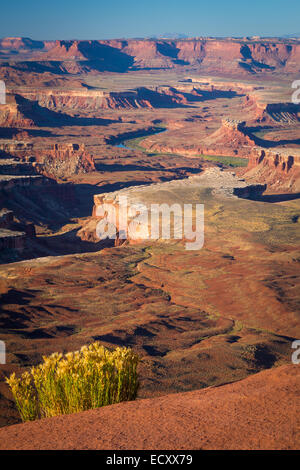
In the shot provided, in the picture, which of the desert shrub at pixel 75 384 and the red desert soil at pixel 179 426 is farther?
the desert shrub at pixel 75 384

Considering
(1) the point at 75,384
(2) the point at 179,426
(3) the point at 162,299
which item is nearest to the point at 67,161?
(3) the point at 162,299

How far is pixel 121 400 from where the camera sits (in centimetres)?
1562

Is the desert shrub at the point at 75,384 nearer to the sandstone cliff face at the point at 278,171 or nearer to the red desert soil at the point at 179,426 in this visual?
the red desert soil at the point at 179,426

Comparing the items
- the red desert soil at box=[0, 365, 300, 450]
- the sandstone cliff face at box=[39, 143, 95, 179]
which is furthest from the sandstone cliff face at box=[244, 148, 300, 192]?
the red desert soil at box=[0, 365, 300, 450]

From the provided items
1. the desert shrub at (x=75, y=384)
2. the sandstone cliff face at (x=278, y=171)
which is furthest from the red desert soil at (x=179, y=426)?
the sandstone cliff face at (x=278, y=171)

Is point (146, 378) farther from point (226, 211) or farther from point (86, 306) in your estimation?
point (226, 211)

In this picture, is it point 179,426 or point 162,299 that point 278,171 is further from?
point 179,426

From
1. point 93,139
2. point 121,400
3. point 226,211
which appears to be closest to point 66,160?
point 93,139

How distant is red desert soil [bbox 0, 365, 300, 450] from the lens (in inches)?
468

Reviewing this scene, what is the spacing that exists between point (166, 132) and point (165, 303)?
14129 centimetres

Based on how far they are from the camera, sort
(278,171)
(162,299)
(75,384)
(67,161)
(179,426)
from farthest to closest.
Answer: (67,161)
(278,171)
(162,299)
(75,384)
(179,426)

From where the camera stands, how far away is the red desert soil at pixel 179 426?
11.9 metres

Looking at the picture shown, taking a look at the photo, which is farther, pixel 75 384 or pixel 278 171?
pixel 278 171

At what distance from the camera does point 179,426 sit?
12.7m
